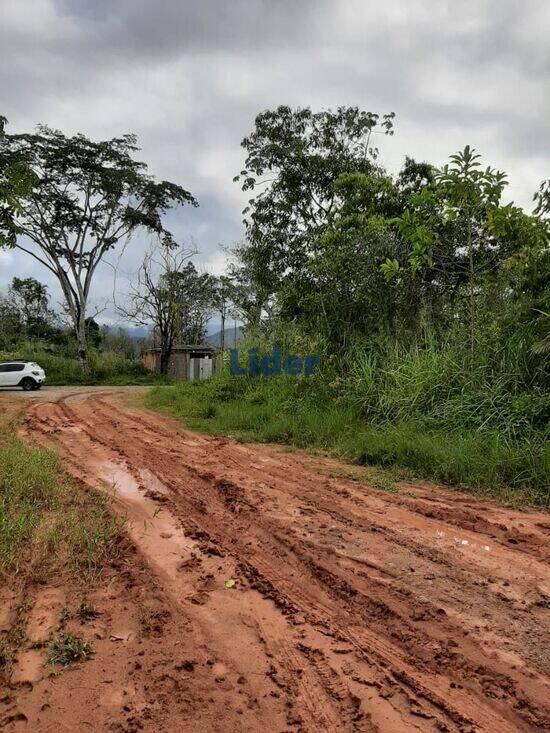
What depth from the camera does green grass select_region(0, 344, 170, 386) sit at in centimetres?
2758

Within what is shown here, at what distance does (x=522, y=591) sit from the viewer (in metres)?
2.93

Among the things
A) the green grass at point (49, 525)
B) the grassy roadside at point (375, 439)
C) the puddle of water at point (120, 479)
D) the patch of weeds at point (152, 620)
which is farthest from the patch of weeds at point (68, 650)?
the grassy roadside at point (375, 439)

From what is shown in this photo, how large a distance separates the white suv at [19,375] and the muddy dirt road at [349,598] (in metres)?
19.0

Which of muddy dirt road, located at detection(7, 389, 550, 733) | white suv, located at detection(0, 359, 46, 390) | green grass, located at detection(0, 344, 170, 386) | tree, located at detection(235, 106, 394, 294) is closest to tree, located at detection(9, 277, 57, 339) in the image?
green grass, located at detection(0, 344, 170, 386)

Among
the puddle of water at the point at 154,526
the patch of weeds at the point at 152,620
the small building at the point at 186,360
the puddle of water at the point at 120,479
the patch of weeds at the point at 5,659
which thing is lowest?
the patch of weeds at the point at 5,659

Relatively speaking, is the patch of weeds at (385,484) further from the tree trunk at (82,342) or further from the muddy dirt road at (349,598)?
the tree trunk at (82,342)

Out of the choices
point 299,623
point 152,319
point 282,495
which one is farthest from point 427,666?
point 152,319

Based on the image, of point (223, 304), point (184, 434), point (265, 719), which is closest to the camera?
point (265, 719)

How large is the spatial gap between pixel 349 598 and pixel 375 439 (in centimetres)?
398

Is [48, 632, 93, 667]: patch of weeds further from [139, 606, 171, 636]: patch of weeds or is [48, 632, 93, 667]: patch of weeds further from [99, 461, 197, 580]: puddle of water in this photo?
[99, 461, 197, 580]: puddle of water

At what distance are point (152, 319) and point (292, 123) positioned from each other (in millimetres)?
16740

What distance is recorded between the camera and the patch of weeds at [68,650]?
7.42 feet

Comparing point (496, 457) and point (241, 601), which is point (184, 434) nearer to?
point (496, 457)

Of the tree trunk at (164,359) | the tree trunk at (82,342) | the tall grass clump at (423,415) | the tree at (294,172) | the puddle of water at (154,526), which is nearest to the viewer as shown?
the puddle of water at (154,526)
